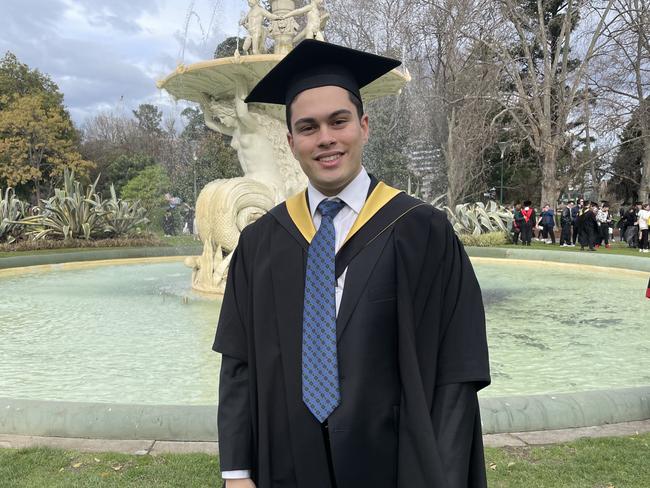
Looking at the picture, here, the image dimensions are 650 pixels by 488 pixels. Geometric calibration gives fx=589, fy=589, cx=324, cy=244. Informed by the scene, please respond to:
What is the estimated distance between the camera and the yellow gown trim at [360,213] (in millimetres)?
1644

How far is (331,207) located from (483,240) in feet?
51.1

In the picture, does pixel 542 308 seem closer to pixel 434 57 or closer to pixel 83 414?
pixel 83 414

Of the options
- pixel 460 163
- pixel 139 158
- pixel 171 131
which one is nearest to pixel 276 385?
pixel 460 163

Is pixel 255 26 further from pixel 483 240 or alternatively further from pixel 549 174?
pixel 549 174

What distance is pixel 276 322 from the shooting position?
1657 millimetres

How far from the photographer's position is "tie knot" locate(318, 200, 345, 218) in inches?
66.2

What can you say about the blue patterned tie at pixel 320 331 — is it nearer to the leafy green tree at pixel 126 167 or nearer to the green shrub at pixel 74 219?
the green shrub at pixel 74 219

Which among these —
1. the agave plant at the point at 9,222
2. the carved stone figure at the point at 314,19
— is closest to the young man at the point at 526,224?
the carved stone figure at the point at 314,19

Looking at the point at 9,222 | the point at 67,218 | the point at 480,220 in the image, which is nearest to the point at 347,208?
the point at 67,218

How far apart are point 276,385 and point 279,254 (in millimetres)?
367

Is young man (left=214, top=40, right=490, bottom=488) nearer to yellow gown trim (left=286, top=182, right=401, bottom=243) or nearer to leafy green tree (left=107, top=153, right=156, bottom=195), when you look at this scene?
yellow gown trim (left=286, top=182, right=401, bottom=243)

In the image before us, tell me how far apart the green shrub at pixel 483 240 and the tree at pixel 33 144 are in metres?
21.6

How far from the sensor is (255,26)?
29.3ft

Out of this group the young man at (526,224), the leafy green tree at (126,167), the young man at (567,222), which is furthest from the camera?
the leafy green tree at (126,167)
